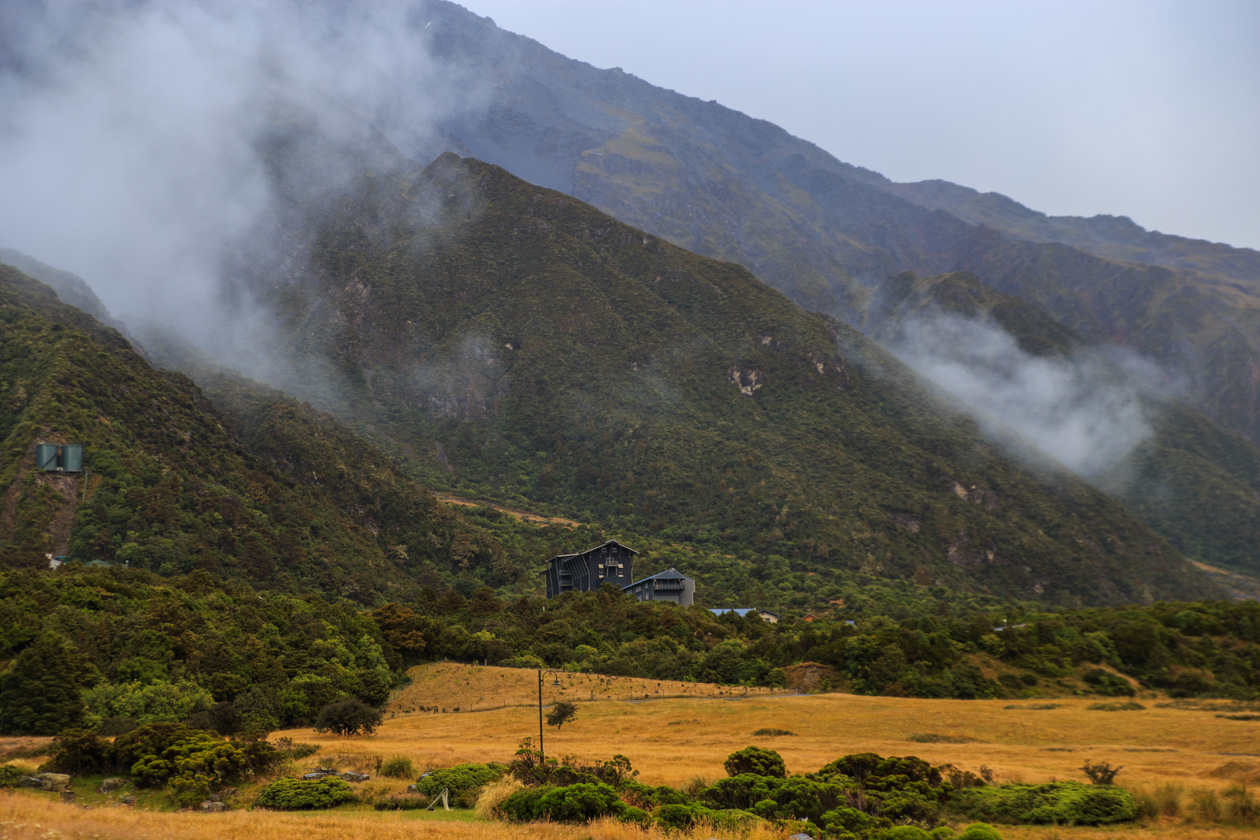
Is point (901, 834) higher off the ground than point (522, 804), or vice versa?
point (522, 804)

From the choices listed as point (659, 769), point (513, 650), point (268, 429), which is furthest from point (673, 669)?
point (268, 429)

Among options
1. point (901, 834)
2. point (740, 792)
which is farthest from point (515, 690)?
point (901, 834)

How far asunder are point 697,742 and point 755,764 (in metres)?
9.15

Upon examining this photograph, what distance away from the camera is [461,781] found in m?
21.1

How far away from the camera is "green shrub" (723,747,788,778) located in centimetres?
2252

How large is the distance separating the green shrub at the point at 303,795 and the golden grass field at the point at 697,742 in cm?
104

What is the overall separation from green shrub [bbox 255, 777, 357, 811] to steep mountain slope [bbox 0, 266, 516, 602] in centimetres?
4897

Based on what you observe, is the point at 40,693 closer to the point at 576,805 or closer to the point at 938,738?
the point at 576,805

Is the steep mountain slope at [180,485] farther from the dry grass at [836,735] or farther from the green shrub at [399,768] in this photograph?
the green shrub at [399,768]

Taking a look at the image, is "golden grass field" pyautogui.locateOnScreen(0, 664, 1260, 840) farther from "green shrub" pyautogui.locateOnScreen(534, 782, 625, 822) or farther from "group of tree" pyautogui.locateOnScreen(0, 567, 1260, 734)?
"group of tree" pyautogui.locateOnScreen(0, 567, 1260, 734)

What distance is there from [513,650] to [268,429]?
225 ft

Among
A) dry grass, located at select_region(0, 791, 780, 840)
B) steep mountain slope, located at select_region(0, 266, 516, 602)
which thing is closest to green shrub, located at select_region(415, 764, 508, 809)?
dry grass, located at select_region(0, 791, 780, 840)

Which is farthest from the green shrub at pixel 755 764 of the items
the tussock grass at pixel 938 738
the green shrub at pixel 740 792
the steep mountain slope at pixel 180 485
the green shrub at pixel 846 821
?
the steep mountain slope at pixel 180 485

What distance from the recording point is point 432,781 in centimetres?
2119
